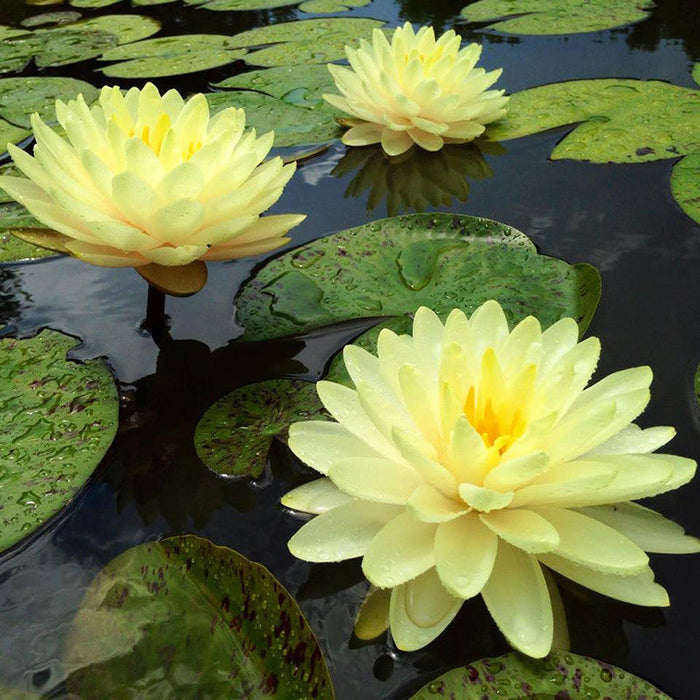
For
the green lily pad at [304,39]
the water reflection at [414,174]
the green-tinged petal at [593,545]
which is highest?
the green lily pad at [304,39]

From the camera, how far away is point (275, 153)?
1978 mm

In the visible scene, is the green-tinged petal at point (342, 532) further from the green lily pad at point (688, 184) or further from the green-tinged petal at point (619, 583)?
the green lily pad at point (688, 184)

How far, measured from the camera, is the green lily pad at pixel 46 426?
896 millimetres

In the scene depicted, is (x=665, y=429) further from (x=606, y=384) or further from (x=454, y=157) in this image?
(x=454, y=157)

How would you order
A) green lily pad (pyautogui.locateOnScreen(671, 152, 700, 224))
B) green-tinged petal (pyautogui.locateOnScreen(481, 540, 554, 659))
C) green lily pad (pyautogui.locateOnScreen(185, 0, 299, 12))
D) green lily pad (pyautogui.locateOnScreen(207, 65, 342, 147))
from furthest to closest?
green lily pad (pyautogui.locateOnScreen(185, 0, 299, 12))
green lily pad (pyautogui.locateOnScreen(207, 65, 342, 147))
green lily pad (pyautogui.locateOnScreen(671, 152, 700, 224))
green-tinged petal (pyautogui.locateOnScreen(481, 540, 554, 659))

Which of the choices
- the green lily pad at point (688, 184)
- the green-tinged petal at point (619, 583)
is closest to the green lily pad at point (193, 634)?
the green-tinged petal at point (619, 583)

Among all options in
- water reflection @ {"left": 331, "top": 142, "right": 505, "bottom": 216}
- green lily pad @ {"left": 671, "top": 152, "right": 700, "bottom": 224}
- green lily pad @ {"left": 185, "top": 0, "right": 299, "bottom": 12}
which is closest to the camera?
green lily pad @ {"left": 671, "top": 152, "right": 700, "bottom": 224}

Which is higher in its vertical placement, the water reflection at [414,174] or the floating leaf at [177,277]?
the floating leaf at [177,277]

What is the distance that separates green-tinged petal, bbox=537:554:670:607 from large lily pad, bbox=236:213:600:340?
1.64ft

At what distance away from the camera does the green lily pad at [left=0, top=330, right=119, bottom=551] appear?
0.90 metres

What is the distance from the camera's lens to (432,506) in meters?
0.71

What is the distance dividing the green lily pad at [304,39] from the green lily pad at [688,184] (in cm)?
165

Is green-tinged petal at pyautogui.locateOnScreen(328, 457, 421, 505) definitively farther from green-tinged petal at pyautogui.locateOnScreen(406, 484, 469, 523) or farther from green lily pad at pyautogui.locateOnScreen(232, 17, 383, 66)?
green lily pad at pyautogui.locateOnScreen(232, 17, 383, 66)

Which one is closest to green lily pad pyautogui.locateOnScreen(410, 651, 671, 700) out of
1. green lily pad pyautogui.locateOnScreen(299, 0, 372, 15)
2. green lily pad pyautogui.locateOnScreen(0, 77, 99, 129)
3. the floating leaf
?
the floating leaf
